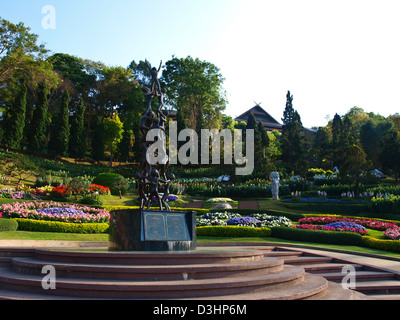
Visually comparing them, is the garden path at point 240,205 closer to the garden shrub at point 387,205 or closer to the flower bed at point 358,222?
the flower bed at point 358,222

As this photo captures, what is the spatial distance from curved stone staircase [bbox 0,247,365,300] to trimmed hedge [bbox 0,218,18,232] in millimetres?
5162

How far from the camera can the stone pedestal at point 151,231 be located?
812cm

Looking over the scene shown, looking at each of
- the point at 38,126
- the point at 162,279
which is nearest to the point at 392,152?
the point at 38,126

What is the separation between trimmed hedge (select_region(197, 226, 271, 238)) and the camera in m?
14.2

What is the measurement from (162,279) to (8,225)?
824 cm

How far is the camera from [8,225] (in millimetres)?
12023

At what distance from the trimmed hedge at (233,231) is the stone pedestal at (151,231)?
566cm

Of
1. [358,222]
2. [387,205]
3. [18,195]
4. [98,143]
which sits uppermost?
[98,143]

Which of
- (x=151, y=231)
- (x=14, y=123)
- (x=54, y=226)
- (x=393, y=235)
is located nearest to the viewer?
(x=151, y=231)

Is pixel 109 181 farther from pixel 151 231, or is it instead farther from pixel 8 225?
pixel 151 231

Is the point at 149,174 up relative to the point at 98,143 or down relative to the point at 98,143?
down

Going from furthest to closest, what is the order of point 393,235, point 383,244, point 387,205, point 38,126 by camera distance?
point 38,126 → point 387,205 → point 393,235 → point 383,244

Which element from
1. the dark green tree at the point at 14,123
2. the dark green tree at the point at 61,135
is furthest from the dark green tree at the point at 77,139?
the dark green tree at the point at 14,123
